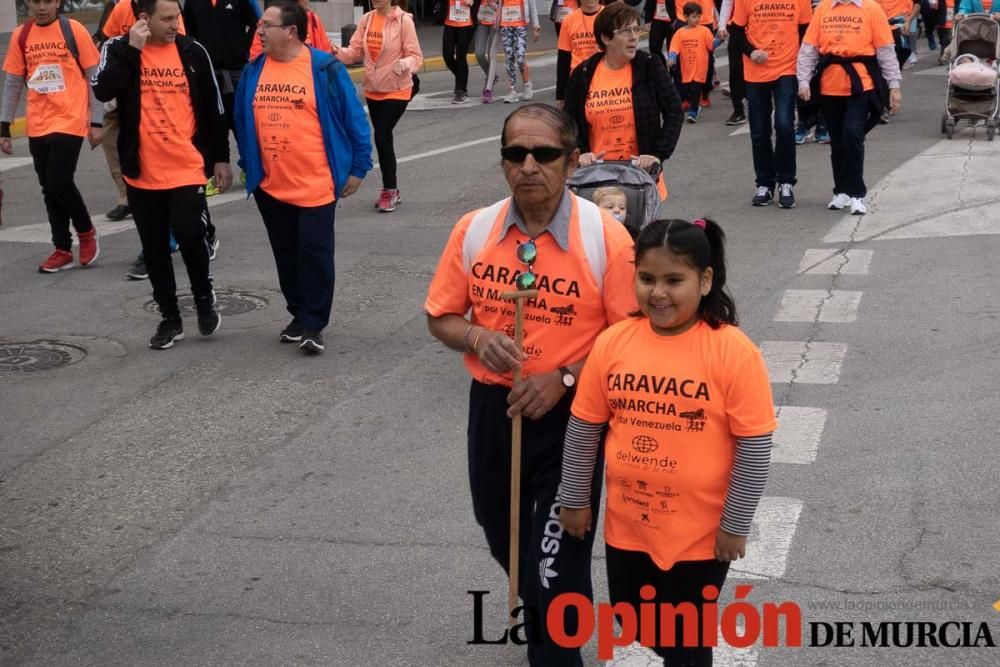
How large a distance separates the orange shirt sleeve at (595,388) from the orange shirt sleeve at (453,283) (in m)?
0.61

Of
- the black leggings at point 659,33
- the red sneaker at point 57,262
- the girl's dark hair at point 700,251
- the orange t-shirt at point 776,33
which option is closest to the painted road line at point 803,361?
the girl's dark hair at point 700,251

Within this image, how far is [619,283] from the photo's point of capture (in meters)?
4.27

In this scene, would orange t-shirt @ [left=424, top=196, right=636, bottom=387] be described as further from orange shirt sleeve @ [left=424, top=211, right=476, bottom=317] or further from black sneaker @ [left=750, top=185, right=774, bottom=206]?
black sneaker @ [left=750, top=185, right=774, bottom=206]

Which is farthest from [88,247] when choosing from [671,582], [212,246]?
[671,582]

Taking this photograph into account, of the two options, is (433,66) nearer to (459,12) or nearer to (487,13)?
(487,13)

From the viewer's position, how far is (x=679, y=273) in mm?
3883

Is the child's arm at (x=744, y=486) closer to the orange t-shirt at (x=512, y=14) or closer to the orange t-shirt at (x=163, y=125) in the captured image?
the orange t-shirt at (x=163, y=125)

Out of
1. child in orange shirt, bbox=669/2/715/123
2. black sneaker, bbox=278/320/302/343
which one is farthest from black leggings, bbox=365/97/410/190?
child in orange shirt, bbox=669/2/715/123

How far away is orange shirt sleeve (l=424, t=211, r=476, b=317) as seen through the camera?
4.47m

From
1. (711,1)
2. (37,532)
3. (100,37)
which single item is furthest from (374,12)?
(37,532)

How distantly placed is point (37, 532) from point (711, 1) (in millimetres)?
13545

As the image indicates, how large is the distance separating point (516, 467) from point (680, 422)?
640mm

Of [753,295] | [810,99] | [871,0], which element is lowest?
[753,295]

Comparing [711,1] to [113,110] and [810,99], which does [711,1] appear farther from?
[113,110]
